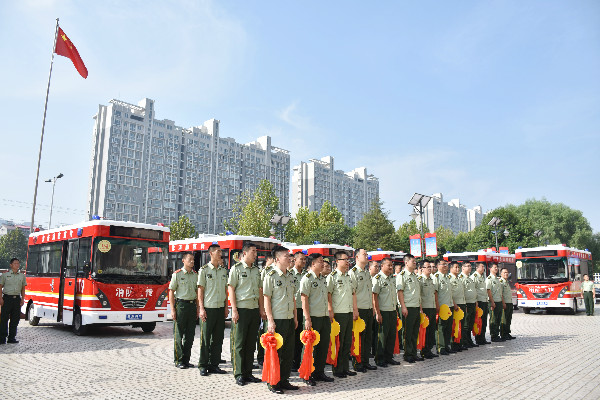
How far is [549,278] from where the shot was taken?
62.6ft

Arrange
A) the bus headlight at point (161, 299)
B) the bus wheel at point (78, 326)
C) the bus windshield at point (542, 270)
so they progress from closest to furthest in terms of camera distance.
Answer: the bus wheel at point (78, 326) < the bus headlight at point (161, 299) < the bus windshield at point (542, 270)

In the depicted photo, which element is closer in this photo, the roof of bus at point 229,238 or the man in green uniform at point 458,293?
Result: the man in green uniform at point 458,293

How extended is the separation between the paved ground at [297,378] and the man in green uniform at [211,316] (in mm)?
297

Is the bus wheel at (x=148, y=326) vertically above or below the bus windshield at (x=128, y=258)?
below

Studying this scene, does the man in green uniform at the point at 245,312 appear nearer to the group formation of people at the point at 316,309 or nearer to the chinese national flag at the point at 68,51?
the group formation of people at the point at 316,309

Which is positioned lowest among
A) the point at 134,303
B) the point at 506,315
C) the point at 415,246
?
the point at 506,315

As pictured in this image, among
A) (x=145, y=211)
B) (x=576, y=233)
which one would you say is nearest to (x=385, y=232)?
(x=576, y=233)

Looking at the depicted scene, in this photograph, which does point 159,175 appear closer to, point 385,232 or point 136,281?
point 385,232

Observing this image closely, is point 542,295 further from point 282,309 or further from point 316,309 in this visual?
point 282,309

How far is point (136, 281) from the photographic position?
12.2 meters

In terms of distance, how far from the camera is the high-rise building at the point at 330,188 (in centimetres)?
12112

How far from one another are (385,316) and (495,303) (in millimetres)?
4933

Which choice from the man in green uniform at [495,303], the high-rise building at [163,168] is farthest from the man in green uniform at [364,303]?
the high-rise building at [163,168]

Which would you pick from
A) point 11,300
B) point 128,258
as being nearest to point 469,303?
point 128,258
